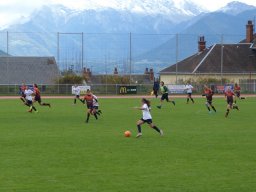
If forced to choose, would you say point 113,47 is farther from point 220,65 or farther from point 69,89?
point 69,89

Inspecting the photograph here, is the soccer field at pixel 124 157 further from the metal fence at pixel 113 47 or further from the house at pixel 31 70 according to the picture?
the house at pixel 31 70

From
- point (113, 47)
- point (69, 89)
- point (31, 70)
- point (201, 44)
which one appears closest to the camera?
point (69, 89)

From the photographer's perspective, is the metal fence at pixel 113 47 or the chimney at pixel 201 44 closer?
the metal fence at pixel 113 47

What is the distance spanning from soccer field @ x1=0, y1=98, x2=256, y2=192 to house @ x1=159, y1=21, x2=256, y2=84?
4828 centimetres

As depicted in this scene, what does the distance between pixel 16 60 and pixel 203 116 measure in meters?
54.0

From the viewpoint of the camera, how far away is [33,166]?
15.0 m

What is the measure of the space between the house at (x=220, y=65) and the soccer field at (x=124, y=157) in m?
48.3

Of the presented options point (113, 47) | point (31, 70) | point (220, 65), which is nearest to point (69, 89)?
point (31, 70)

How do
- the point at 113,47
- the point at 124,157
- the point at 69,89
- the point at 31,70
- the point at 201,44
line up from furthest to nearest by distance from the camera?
1. the point at 113,47
2. the point at 201,44
3. the point at 31,70
4. the point at 69,89
5. the point at 124,157

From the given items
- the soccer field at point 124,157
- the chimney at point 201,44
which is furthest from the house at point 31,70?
the soccer field at point 124,157

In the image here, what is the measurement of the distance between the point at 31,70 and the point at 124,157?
66.1m

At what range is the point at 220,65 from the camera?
3039 inches

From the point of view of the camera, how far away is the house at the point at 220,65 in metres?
75.9

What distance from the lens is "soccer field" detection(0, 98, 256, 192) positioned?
1302 cm
